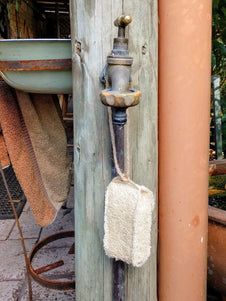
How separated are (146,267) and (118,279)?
0.41 ft

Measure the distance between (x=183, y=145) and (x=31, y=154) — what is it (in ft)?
2.51

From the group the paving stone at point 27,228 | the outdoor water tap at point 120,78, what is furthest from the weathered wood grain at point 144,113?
the paving stone at point 27,228

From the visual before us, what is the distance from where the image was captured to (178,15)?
1.16 m

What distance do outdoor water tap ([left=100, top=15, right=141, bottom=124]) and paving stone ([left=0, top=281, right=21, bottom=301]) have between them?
1323mm

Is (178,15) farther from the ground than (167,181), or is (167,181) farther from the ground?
(178,15)

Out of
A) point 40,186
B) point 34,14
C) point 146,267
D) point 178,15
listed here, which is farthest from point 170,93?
point 34,14

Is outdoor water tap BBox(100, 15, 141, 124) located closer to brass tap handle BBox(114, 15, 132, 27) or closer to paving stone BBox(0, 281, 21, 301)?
brass tap handle BBox(114, 15, 132, 27)

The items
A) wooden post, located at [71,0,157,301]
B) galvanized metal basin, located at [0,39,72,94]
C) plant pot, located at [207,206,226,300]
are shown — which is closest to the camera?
wooden post, located at [71,0,157,301]

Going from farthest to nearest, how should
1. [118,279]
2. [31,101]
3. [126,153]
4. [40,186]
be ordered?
1. [40,186]
2. [31,101]
3. [118,279]
4. [126,153]

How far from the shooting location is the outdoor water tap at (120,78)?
3.13ft

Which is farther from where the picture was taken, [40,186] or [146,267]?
[40,186]

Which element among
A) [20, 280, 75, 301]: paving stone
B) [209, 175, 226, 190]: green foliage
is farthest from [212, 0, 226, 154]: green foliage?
[20, 280, 75, 301]: paving stone

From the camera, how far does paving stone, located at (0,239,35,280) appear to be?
6.72ft

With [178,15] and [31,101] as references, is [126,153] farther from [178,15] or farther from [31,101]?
[31,101]
